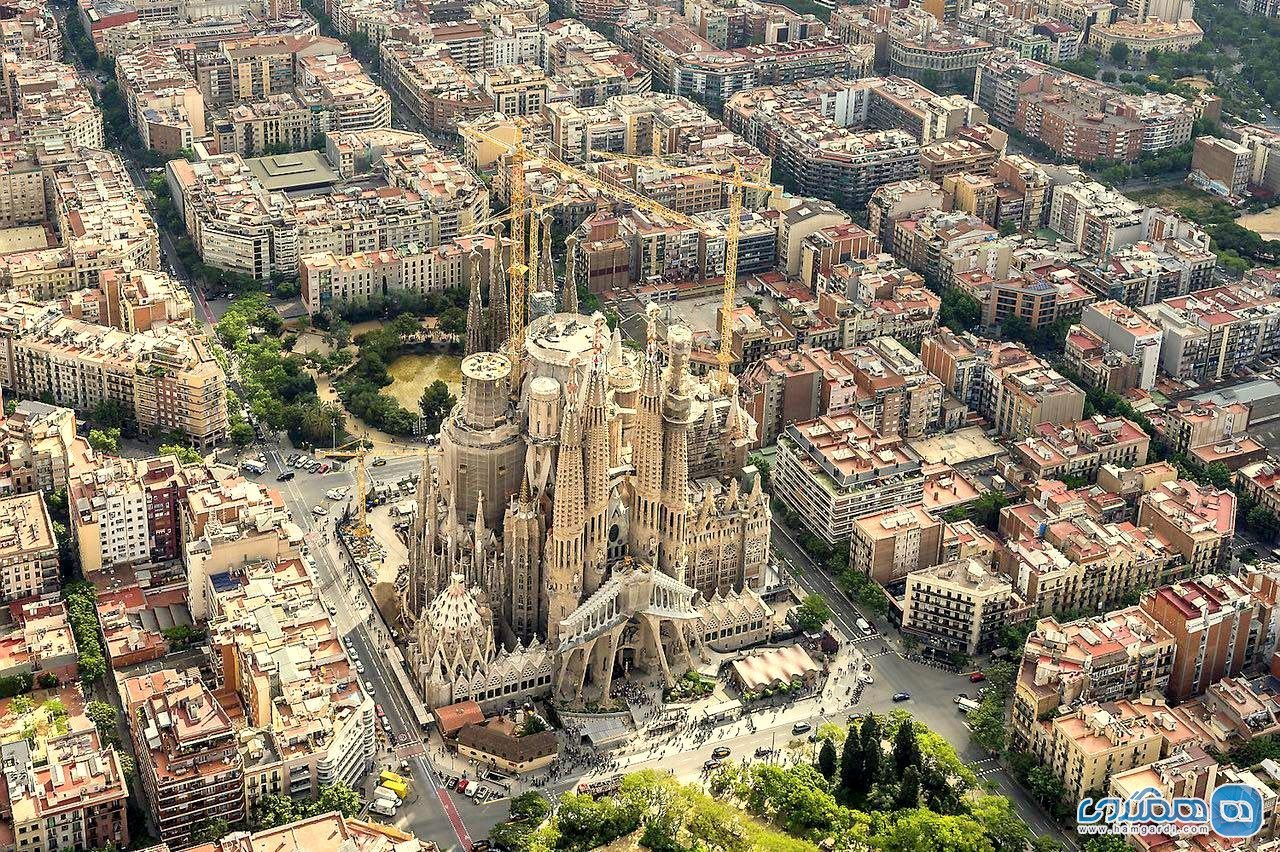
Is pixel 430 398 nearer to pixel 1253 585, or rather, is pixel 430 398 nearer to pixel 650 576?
pixel 650 576

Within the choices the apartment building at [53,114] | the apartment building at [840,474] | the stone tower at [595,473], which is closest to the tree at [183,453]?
the stone tower at [595,473]

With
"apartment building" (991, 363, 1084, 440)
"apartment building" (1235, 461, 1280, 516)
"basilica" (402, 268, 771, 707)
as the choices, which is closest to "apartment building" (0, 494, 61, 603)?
"basilica" (402, 268, 771, 707)

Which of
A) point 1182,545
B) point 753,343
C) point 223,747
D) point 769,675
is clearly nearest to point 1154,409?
point 1182,545

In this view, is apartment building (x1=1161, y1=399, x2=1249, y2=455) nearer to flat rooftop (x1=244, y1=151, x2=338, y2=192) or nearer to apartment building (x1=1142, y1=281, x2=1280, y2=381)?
apartment building (x1=1142, y1=281, x2=1280, y2=381)

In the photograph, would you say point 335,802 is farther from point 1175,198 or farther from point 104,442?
point 1175,198

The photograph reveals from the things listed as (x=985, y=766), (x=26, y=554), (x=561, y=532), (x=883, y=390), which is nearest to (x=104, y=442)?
(x=26, y=554)

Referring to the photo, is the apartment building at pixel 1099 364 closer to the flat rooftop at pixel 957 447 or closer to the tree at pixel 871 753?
the flat rooftop at pixel 957 447
